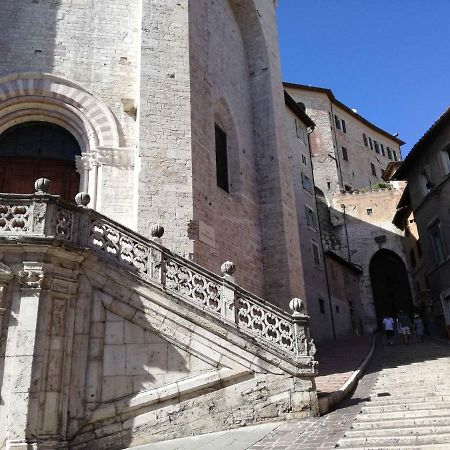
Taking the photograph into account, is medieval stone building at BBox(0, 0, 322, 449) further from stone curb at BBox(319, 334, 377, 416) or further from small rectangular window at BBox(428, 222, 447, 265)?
small rectangular window at BBox(428, 222, 447, 265)

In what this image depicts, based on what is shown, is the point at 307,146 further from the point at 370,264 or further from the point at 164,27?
the point at 164,27

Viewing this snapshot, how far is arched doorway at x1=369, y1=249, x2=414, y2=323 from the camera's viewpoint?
37.1 metres

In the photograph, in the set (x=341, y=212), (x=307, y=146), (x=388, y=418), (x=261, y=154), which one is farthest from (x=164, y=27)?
(x=341, y=212)

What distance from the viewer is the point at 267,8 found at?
19.1 m

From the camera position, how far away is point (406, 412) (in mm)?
7125

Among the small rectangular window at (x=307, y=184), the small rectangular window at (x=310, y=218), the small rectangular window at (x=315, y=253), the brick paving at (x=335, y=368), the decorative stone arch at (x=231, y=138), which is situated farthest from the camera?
the small rectangular window at (x=307, y=184)

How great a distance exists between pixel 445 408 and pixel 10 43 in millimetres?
12798

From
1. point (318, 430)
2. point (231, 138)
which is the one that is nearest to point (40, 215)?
point (318, 430)

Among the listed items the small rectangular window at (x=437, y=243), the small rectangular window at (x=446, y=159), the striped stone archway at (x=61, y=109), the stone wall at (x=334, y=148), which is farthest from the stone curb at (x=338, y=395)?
the stone wall at (x=334, y=148)

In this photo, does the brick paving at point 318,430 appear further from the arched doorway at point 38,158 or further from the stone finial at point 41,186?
the arched doorway at point 38,158

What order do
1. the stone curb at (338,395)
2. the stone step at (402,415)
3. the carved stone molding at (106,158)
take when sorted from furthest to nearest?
1. the carved stone molding at (106,158)
2. the stone curb at (338,395)
3. the stone step at (402,415)

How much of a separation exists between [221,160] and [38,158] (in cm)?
543

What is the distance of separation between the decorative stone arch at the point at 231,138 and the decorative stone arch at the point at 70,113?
155 inches

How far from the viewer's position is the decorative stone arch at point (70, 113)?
1201cm
